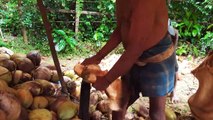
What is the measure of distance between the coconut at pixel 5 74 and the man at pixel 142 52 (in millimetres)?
529

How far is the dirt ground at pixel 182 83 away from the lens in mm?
3151

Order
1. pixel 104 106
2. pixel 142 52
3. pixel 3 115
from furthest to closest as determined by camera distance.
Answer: pixel 104 106
pixel 142 52
pixel 3 115

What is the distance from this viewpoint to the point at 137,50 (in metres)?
1.70

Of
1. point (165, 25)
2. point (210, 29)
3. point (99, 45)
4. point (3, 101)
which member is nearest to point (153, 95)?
point (165, 25)

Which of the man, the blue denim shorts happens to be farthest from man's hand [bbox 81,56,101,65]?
the blue denim shorts

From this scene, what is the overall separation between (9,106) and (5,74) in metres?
0.52

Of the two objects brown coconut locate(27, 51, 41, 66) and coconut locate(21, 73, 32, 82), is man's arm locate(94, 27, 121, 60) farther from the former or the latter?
brown coconut locate(27, 51, 41, 66)

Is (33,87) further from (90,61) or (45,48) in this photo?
(45,48)

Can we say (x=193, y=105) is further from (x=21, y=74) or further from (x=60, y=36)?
(x=60, y=36)

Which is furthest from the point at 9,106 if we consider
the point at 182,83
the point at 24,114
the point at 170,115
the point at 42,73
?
the point at 182,83

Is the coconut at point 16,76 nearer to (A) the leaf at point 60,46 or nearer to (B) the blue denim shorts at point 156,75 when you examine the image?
(B) the blue denim shorts at point 156,75

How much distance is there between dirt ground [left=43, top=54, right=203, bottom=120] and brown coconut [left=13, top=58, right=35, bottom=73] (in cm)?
96

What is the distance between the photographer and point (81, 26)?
5090 mm

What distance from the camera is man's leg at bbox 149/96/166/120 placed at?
208cm
